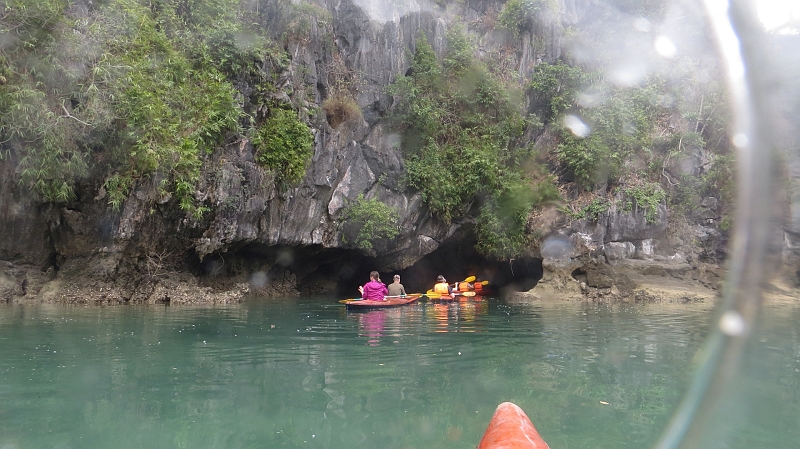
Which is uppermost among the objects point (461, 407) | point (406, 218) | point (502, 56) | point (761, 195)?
point (502, 56)

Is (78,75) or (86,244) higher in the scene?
(78,75)

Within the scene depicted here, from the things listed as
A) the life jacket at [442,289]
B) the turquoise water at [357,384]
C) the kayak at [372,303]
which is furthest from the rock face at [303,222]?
the kayak at [372,303]

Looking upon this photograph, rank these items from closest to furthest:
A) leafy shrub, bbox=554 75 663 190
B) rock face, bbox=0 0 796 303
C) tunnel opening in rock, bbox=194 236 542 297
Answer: rock face, bbox=0 0 796 303
tunnel opening in rock, bbox=194 236 542 297
leafy shrub, bbox=554 75 663 190

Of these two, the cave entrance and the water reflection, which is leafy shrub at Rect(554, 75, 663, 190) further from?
the water reflection

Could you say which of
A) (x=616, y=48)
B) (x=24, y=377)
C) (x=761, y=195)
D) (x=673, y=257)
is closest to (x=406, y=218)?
(x=673, y=257)

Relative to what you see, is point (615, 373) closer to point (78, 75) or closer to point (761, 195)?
point (761, 195)

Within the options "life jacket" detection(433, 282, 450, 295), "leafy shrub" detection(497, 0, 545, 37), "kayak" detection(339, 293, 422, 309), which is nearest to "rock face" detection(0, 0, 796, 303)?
"leafy shrub" detection(497, 0, 545, 37)

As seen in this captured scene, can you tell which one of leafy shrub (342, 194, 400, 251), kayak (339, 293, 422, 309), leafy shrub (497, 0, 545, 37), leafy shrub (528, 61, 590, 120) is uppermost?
leafy shrub (497, 0, 545, 37)

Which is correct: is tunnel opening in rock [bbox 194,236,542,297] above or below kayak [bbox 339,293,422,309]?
above

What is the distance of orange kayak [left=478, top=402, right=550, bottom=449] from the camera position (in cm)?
305

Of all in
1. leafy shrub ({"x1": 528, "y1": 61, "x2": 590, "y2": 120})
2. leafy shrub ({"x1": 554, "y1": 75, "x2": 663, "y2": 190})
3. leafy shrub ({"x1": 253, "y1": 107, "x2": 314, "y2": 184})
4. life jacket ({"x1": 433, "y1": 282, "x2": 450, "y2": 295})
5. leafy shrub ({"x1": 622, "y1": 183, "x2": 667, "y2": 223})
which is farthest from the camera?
leafy shrub ({"x1": 528, "y1": 61, "x2": 590, "y2": 120})

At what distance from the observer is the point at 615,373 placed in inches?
233

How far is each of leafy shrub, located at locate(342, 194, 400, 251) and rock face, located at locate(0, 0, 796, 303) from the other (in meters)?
0.40

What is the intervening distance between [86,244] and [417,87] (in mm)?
11559
